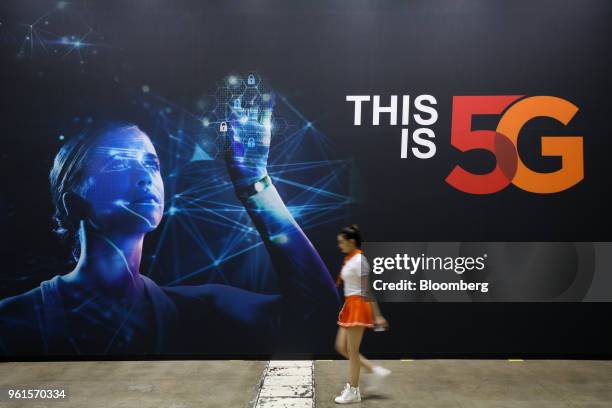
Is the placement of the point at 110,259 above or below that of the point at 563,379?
Answer: above

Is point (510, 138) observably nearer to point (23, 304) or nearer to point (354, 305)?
point (354, 305)

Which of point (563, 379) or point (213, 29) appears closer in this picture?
point (563, 379)

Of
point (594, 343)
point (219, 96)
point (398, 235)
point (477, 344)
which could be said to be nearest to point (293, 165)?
point (219, 96)

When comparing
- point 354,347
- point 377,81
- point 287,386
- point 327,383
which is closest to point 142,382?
point 287,386

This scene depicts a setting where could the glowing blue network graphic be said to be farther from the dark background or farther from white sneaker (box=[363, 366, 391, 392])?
white sneaker (box=[363, 366, 391, 392])

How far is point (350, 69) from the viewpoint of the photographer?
15.5 ft

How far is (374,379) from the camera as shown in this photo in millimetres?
4078

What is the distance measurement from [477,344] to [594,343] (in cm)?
135

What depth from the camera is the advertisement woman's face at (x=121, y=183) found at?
4.68 metres

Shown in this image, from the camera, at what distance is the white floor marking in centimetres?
359

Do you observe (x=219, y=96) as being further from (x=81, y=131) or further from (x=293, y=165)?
(x=81, y=131)

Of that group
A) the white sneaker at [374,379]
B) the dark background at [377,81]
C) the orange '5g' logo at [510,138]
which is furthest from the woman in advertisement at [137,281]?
the orange '5g' logo at [510,138]

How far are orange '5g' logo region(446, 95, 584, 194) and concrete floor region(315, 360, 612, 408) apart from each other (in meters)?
1.96

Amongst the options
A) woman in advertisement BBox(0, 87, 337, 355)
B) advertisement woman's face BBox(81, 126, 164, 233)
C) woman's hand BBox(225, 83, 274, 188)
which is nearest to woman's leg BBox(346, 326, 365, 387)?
woman in advertisement BBox(0, 87, 337, 355)
